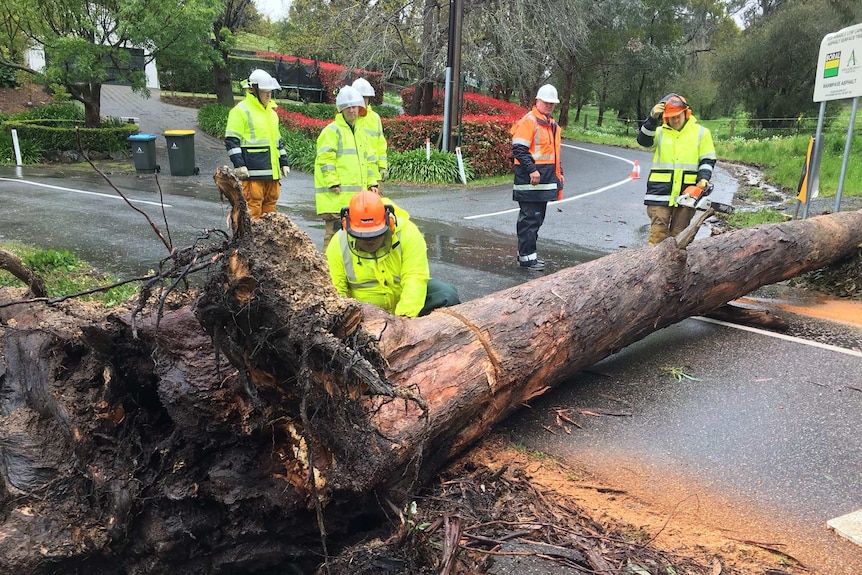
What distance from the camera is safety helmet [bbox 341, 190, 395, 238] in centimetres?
366

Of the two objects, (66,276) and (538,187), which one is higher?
(538,187)

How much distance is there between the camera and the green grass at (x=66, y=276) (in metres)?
5.28

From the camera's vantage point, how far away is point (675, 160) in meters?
6.70

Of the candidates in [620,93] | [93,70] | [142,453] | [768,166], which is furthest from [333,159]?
[620,93]

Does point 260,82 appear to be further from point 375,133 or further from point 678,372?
point 678,372

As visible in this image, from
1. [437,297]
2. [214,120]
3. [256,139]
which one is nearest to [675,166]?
[437,297]

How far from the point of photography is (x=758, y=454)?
144 inches

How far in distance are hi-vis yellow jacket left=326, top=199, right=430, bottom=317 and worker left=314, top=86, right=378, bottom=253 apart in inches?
106

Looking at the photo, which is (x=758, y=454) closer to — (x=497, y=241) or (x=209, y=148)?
(x=497, y=241)

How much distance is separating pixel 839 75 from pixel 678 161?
10.8 feet

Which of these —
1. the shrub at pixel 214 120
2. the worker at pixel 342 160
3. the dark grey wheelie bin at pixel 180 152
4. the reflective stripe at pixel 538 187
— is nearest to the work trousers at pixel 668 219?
the reflective stripe at pixel 538 187

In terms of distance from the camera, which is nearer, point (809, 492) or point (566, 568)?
point (566, 568)

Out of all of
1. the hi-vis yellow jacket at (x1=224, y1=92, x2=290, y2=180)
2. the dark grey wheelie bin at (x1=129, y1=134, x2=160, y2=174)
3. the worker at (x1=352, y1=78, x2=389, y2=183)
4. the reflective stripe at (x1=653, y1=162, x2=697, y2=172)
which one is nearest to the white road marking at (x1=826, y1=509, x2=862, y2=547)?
the reflective stripe at (x1=653, y1=162, x2=697, y2=172)

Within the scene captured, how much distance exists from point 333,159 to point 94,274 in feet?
8.59
